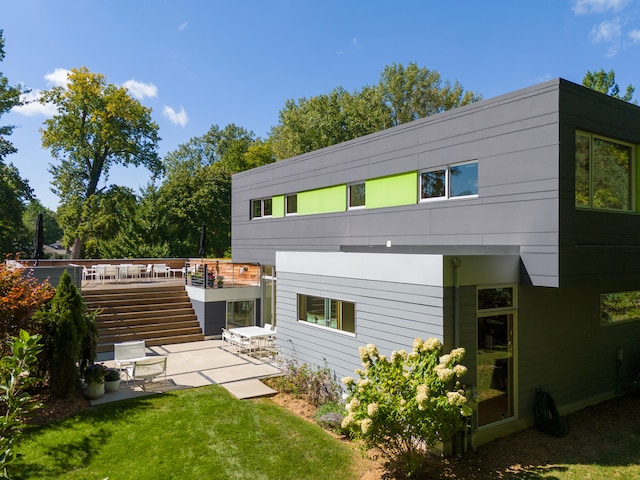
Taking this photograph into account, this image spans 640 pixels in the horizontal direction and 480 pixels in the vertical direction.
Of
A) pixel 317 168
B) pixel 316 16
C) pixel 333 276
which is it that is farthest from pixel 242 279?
pixel 316 16

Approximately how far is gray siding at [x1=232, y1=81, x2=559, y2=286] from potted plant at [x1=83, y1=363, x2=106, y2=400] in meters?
8.10

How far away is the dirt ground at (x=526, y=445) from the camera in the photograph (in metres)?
6.94

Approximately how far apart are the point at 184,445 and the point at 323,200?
9.80 meters

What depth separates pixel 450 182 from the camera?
10.9 meters

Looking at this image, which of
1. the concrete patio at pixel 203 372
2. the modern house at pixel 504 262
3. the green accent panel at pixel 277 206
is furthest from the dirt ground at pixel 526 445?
the green accent panel at pixel 277 206

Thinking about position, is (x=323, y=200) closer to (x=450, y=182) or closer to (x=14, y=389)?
(x=450, y=182)

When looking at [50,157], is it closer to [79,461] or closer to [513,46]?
[79,461]

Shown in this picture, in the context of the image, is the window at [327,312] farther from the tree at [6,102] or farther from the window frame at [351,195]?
the tree at [6,102]

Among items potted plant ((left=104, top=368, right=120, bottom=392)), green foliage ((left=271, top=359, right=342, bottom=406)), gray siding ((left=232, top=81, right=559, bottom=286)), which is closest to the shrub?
potted plant ((left=104, top=368, right=120, bottom=392))

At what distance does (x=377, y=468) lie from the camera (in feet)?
23.3

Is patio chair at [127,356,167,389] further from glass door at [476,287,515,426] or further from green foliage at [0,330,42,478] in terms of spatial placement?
green foliage at [0,330,42,478]

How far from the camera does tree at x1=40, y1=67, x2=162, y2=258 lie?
31.6 meters

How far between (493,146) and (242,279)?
11590 mm

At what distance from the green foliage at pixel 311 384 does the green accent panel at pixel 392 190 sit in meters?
5.21
